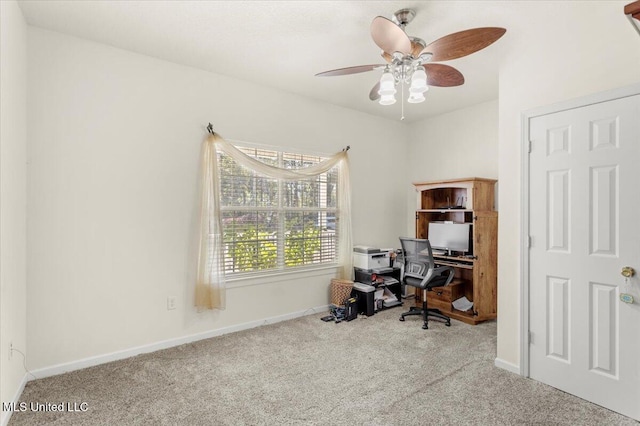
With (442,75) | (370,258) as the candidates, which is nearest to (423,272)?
(370,258)

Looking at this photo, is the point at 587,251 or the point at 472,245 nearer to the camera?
the point at 587,251

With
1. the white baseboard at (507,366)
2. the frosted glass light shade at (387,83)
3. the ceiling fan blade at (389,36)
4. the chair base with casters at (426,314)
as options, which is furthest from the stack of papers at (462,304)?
the ceiling fan blade at (389,36)

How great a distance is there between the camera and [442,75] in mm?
2457

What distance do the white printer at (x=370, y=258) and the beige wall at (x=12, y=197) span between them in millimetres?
3416

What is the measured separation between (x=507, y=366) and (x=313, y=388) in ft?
5.32

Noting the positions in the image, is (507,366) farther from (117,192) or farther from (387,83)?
(117,192)

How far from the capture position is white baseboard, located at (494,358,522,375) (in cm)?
266

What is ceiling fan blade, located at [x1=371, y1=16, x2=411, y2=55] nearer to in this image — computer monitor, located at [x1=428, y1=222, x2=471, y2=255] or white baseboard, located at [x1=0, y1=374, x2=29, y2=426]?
computer monitor, located at [x1=428, y1=222, x2=471, y2=255]

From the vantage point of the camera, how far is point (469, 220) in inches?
177

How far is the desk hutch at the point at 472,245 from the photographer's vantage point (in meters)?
3.87

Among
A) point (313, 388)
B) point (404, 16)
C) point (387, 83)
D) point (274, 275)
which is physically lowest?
point (313, 388)

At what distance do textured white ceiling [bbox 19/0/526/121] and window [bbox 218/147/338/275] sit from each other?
1015 millimetres

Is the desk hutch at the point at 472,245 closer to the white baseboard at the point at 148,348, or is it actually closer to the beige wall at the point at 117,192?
the white baseboard at the point at 148,348

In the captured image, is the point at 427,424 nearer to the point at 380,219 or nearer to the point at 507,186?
the point at 507,186
